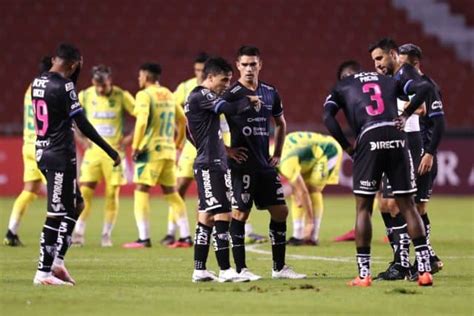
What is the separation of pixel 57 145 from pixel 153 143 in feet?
18.3

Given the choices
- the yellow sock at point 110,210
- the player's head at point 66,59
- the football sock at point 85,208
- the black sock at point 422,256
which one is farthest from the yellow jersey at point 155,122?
the black sock at point 422,256

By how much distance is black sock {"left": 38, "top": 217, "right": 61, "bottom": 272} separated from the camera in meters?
10.7

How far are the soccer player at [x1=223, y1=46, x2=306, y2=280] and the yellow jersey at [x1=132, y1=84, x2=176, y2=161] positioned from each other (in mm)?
4649

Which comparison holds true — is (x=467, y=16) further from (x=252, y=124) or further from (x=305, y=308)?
(x=305, y=308)

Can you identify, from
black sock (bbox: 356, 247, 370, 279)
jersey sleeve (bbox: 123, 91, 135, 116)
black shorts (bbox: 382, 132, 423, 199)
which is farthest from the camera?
jersey sleeve (bbox: 123, 91, 135, 116)

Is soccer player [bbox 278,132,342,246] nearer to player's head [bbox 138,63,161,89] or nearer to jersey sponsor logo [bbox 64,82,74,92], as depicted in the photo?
player's head [bbox 138,63,161,89]

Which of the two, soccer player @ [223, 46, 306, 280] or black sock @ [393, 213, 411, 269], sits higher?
soccer player @ [223, 46, 306, 280]

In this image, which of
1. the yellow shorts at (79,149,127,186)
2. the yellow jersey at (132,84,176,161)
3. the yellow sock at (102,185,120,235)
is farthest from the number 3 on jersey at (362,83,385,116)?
the yellow shorts at (79,149,127,186)

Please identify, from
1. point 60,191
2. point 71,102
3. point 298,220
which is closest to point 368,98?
point 71,102

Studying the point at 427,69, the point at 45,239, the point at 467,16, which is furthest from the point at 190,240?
the point at 467,16

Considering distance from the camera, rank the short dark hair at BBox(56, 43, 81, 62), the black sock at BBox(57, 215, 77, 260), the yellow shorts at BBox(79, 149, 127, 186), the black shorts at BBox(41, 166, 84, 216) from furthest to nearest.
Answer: the yellow shorts at BBox(79, 149, 127, 186) < the black sock at BBox(57, 215, 77, 260) < the short dark hair at BBox(56, 43, 81, 62) < the black shorts at BBox(41, 166, 84, 216)

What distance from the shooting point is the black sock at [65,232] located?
36.2 feet

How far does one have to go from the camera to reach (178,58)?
29000 millimetres

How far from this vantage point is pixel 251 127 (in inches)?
457
